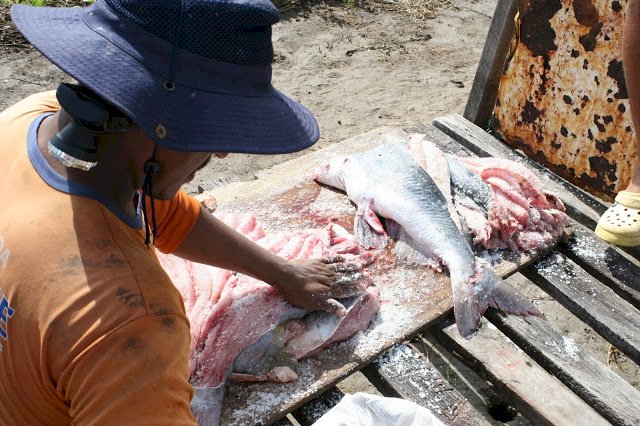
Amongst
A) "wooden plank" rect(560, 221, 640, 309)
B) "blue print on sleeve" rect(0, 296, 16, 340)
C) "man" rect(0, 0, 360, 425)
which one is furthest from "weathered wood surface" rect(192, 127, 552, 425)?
"blue print on sleeve" rect(0, 296, 16, 340)

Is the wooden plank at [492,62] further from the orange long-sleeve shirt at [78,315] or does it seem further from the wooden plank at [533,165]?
the orange long-sleeve shirt at [78,315]

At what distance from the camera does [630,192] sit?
3.51 metres

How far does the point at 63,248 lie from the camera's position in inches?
61.6

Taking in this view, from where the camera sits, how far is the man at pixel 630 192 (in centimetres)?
341

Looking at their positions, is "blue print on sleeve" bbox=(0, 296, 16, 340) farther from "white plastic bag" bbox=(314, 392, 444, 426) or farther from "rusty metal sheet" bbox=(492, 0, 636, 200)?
"rusty metal sheet" bbox=(492, 0, 636, 200)

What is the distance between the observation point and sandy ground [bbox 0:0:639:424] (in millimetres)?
5911

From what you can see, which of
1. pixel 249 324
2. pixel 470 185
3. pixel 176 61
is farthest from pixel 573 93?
pixel 176 61

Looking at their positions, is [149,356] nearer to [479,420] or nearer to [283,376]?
[283,376]

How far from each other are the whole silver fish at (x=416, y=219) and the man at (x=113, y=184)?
162 centimetres

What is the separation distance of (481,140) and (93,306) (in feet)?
10.8

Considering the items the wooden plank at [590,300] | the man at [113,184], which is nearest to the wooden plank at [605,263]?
the wooden plank at [590,300]

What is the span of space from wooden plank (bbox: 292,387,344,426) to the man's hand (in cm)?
32

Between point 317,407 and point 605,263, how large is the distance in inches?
66.8

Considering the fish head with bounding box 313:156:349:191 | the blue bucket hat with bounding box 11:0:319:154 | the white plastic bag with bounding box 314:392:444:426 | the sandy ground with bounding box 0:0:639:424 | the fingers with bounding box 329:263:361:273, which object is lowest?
the sandy ground with bounding box 0:0:639:424
